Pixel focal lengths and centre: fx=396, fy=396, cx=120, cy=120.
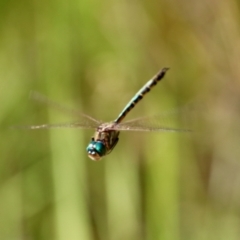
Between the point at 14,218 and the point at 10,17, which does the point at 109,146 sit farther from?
the point at 10,17

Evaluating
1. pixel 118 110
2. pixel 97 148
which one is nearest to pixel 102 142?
pixel 97 148

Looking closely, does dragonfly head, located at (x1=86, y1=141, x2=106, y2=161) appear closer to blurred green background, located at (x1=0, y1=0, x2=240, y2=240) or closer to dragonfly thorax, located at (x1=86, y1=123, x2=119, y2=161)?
dragonfly thorax, located at (x1=86, y1=123, x2=119, y2=161)

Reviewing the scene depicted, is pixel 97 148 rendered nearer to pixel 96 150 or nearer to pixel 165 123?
pixel 96 150

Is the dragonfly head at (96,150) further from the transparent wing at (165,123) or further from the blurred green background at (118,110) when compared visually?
the blurred green background at (118,110)

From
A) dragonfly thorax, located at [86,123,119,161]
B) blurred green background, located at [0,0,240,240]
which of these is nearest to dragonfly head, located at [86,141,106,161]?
dragonfly thorax, located at [86,123,119,161]

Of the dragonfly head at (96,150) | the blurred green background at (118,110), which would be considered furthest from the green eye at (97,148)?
the blurred green background at (118,110)
